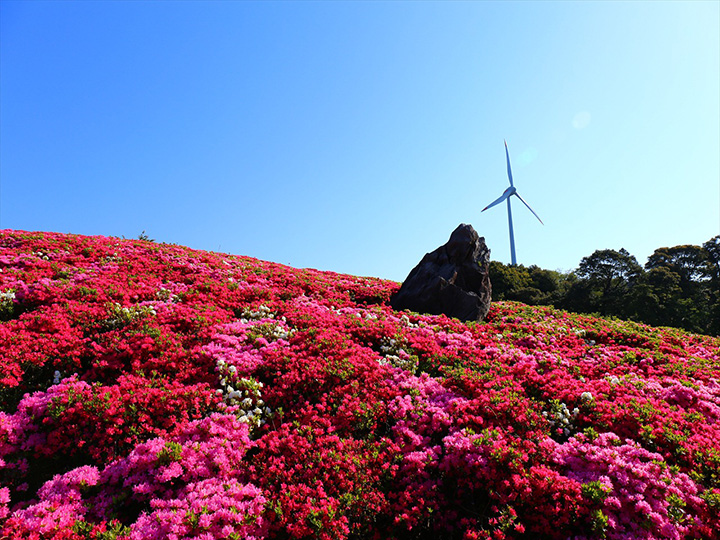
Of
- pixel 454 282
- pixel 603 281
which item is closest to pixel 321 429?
pixel 454 282

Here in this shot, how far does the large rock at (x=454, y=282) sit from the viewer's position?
19.3m

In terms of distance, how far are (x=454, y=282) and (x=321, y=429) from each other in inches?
573

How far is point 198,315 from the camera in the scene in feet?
41.5

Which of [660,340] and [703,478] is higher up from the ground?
[660,340]

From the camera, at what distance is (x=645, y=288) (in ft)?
145

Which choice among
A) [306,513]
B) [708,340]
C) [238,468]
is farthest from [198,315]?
[708,340]

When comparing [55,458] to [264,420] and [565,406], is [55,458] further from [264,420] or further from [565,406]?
A: [565,406]

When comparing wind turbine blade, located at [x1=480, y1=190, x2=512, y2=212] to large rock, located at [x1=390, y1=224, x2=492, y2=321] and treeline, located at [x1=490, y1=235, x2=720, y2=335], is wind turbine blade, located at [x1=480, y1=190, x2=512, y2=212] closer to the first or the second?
treeline, located at [x1=490, y1=235, x2=720, y2=335]

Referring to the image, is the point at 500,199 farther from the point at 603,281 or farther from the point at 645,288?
the point at 645,288

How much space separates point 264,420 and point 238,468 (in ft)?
5.30

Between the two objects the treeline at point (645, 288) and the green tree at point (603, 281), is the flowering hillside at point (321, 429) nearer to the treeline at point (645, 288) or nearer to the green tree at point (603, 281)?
the treeline at point (645, 288)

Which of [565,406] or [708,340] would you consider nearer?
[565,406]

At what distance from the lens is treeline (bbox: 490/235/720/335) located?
43.0m

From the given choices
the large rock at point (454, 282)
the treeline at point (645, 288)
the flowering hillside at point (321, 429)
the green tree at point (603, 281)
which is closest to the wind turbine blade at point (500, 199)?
the treeline at point (645, 288)
